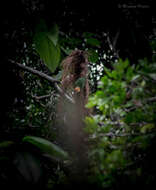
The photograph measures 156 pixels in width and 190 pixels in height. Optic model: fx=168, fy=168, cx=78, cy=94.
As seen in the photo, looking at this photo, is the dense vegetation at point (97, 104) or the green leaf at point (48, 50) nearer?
the dense vegetation at point (97, 104)

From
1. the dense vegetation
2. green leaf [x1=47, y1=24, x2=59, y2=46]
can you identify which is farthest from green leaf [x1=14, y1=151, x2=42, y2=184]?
green leaf [x1=47, y1=24, x2=59, y2=46]

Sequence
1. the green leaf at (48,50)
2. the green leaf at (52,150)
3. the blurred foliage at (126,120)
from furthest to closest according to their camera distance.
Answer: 1. the green leaf at (48,50)
2. the green leaf at (52,150)
3. the blurred foliage at (126,120)

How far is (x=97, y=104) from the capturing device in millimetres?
749

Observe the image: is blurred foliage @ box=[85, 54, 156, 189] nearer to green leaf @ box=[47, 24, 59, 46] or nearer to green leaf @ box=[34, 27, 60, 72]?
green leaf @ box=[47, 24, 59, 46]

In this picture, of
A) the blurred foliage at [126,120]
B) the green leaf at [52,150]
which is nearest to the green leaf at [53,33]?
the blurred foliage at [126,120]

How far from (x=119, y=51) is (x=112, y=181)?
579 millimetres

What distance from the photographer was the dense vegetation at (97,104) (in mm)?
632

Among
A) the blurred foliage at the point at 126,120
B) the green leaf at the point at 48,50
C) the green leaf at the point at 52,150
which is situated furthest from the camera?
the green leaf at the point at 48,50

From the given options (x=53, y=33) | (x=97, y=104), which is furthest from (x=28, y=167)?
(x=53, y=33)

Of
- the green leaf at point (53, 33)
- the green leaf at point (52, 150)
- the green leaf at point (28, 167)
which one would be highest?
the green leaf at point (53, 33)

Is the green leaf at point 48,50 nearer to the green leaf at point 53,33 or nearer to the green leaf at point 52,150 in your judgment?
the green leaf at point 53,33

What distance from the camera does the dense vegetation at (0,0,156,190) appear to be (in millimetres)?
632

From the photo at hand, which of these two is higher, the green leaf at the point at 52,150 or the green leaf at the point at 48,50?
the green leaf at the point at 48,50

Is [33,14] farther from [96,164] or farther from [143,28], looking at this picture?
[96,164]
